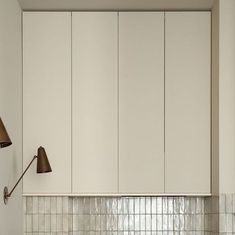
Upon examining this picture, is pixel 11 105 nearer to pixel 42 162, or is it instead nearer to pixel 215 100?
pixel 42 162

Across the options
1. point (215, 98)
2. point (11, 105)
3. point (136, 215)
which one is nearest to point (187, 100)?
point (215, 98)

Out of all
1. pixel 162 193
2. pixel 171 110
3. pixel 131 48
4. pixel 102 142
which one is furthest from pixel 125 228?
pixel 131 48

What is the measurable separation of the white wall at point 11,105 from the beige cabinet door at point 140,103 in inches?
26.2

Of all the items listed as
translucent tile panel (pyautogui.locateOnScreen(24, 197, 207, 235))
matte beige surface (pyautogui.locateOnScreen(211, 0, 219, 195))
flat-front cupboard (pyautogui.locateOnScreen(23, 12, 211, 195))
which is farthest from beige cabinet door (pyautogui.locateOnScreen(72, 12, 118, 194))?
matte beige surface (pyautogui.locateOnScreen(211, 0, 219, 195))

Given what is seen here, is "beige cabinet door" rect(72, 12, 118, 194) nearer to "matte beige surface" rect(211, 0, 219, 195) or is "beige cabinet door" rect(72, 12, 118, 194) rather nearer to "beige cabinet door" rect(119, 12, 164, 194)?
"beige cabinet door" rect(119, 12, 164, 194)

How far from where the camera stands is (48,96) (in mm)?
3498

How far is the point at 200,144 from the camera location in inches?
138

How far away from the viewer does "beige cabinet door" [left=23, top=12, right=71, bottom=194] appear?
349 centimetres

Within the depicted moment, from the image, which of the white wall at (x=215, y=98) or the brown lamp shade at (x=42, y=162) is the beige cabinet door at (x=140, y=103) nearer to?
the white wall at (x=215, y=98)

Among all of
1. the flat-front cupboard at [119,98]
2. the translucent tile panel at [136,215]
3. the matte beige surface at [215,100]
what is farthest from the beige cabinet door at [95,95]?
the matte beige surface at [215,100]

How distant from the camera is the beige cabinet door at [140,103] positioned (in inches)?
138

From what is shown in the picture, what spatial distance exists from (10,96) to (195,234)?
1.62 metres

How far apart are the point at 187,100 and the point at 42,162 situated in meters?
1.04

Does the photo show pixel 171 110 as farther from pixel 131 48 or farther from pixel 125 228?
pixel 125 228
